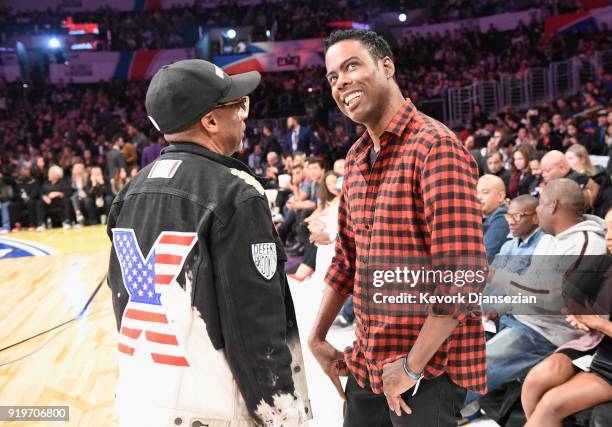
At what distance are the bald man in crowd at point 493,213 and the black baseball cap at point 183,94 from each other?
8.84 ft

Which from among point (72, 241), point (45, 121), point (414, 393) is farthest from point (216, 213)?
point (45, 121)

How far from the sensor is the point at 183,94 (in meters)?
1.42

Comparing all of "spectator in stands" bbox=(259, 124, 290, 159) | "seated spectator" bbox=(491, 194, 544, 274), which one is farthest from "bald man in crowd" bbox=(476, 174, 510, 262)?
"spectator in stands" bbox=(259, 124, 290, 159)

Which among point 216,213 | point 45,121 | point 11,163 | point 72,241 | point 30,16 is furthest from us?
point 30,16

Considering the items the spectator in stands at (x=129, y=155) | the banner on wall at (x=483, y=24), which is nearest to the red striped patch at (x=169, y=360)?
the spectator in stands at (x=129, y=155)

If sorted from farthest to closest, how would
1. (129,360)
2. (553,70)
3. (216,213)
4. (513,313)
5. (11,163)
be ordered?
1. (553,70)
2. (11,163)
3. (513,313)
4. (129,360)
5. (216,213)

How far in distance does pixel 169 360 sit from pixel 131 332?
0.14 m

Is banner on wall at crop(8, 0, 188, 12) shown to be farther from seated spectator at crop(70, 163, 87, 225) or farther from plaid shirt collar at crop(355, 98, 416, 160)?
plaid shirt collar at crop(355, 98, 416, 160)

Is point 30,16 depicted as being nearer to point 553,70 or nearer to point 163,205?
point 553,70

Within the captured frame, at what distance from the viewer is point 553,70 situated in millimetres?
14070

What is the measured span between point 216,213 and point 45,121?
726 inches

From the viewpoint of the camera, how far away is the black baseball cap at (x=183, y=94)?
56.2 inches

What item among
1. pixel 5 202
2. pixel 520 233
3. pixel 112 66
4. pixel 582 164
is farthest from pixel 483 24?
pixel 520 233

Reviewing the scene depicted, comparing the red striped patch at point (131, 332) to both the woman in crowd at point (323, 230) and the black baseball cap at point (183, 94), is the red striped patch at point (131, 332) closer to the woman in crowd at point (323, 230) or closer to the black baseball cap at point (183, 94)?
the black baseball cap at point (183, 94)
